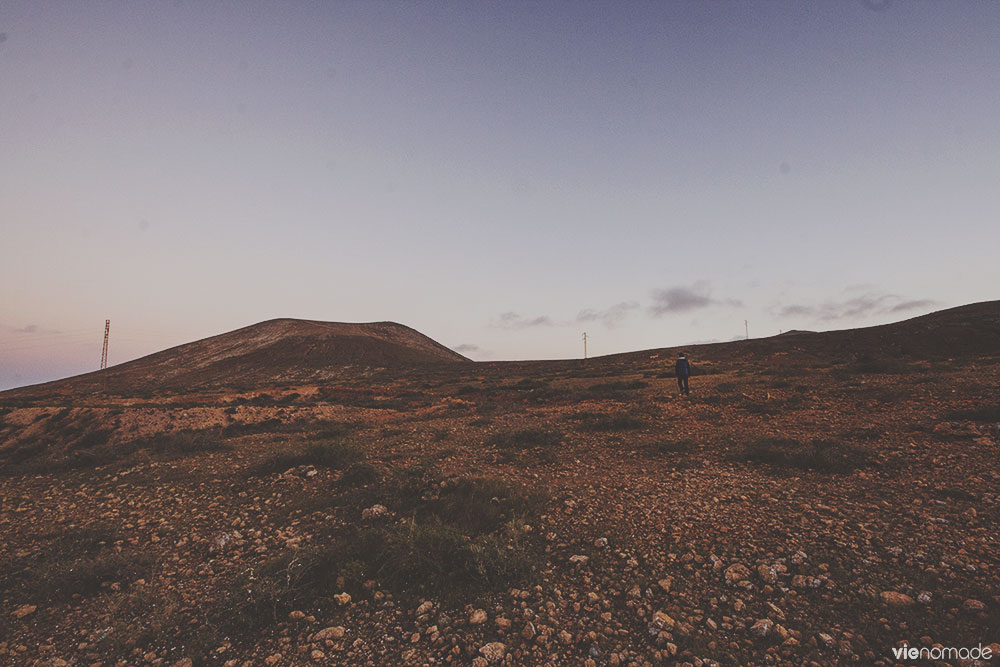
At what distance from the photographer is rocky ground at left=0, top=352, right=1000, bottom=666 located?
407 cm

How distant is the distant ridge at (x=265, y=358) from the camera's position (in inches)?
2908

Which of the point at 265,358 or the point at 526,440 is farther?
the point at 265,358

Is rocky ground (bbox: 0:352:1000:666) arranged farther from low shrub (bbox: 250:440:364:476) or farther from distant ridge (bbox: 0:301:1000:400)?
distant ridge (bbox: 0:301:1000:400)

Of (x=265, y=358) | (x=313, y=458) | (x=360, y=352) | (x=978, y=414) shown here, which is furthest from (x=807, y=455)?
(x=265, y=358)

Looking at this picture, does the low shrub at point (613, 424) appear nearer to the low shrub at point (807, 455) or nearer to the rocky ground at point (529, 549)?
the rocky ground at point (529, 549)

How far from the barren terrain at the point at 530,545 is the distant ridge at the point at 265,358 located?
6388 centimetres

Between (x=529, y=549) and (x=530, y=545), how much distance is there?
10 centimetres

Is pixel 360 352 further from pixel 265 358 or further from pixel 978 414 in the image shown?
pixel 978 414

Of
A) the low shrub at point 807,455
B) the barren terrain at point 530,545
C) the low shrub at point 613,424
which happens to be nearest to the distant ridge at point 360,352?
the low shrub at point 613,424

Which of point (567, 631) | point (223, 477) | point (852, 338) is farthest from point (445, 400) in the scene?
point (852, 338)

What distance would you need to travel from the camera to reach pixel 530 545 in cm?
580

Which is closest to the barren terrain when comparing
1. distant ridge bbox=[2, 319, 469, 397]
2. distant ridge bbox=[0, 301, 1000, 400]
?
distant ridge bbox=[0, 301, 1000, 400]

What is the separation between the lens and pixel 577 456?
400 inches

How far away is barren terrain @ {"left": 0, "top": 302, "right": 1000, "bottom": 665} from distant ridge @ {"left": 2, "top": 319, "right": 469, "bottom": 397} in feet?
210
